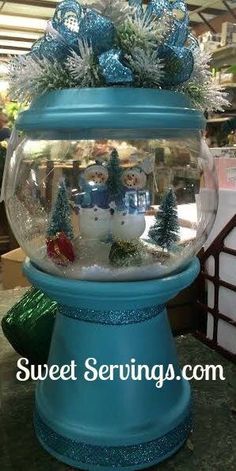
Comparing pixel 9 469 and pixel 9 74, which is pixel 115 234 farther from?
pixel 9 469

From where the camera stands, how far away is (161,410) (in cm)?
85

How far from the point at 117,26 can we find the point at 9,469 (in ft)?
2.63

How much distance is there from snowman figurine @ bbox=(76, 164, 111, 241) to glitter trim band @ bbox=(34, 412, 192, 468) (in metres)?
0.40

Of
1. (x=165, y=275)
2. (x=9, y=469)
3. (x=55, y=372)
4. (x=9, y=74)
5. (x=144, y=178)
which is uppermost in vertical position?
(x=9, y=74)

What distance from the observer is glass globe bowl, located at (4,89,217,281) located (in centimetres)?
71

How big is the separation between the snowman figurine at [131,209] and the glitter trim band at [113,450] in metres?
0.39

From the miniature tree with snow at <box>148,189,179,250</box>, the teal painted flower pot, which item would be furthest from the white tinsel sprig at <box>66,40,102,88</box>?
the teal painted flower pot

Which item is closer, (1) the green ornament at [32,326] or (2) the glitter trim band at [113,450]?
(2) the glitter trim band at [113,450]

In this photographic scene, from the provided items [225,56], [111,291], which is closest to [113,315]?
[111,291]

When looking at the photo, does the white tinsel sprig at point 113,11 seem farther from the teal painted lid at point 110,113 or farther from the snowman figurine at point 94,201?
the snowman figurine at point 94,201

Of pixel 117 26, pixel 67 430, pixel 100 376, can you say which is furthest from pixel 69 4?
pixel 67 430

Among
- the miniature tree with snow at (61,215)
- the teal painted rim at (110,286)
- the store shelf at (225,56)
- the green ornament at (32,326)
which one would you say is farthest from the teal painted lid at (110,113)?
the store shelf at (225,56)

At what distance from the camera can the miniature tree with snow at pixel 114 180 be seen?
2.60 feet

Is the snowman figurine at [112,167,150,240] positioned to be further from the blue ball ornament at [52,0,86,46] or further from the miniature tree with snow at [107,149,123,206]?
the blue ball ornament at [52,0,86,46]
